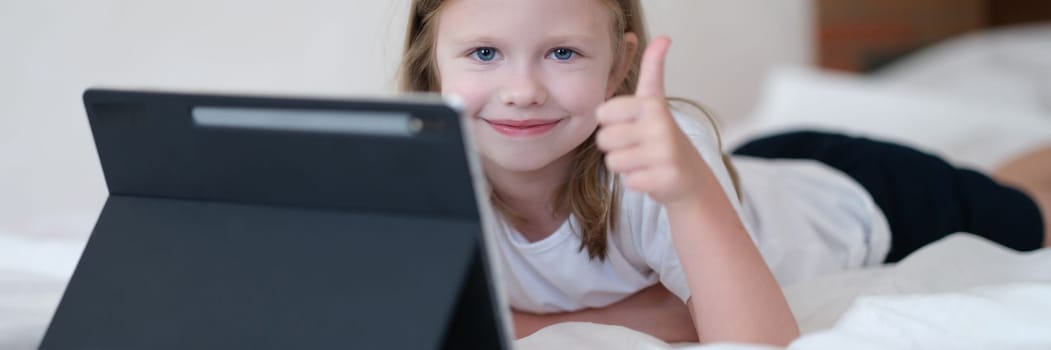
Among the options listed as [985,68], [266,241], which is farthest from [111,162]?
[985,68]

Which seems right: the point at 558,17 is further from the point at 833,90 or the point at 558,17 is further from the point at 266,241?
the point at 833,90

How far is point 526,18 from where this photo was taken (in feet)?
2.48

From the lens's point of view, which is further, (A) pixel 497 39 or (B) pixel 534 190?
(B) pixel 534 190

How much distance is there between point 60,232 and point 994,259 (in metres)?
1.01

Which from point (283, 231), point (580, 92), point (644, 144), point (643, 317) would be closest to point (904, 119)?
point (643, 317)

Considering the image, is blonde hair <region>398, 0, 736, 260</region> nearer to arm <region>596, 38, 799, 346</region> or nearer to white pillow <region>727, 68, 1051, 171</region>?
arm <region>596, 38, 799, 346</region>

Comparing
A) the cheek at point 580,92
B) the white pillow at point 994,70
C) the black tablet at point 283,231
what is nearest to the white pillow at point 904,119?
the white pillow at point 994,70

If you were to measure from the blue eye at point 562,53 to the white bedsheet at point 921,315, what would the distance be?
0.21 m

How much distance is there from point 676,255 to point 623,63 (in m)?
0.17

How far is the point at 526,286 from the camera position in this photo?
960 millimetres

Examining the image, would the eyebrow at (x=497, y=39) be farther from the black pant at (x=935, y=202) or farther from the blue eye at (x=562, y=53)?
the black pant at (x=935, y=202)

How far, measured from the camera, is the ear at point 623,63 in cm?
87

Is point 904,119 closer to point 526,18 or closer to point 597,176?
point 597,176

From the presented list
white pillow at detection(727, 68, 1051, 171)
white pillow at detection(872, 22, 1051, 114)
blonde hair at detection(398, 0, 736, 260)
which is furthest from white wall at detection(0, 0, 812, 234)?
white pillow at detection(872, 22, 1051, 114)
